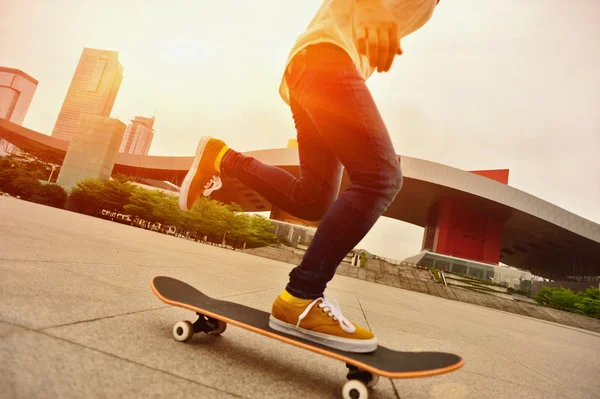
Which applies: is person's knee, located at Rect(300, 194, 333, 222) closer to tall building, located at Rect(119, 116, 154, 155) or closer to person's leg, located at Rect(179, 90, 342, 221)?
person's leg, located at Rect(179, 90, 342, 221)

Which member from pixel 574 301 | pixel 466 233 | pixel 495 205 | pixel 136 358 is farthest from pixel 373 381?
pixel 466 233

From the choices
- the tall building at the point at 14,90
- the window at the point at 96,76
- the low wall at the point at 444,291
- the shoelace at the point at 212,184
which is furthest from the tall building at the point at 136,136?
the shoelace at the point at 212,184

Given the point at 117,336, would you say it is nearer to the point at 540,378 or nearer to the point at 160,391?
the point at 160,391

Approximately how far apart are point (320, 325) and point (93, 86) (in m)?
141

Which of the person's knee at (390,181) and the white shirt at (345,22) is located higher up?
the white shirt at (345,22)

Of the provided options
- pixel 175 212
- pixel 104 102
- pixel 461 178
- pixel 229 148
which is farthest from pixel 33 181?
pixel 104 102

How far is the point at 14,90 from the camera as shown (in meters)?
87.4

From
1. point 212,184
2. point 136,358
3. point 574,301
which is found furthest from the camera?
point 574,301

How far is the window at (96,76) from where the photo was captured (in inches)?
4321

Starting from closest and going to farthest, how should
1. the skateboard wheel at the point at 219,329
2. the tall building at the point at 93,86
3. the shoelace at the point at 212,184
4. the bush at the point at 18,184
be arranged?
the skateboard wheel at the point at 219,329
the shoelace at the point at 212,184
the bush at the point at 18,184
the tall building at the point at 93,86

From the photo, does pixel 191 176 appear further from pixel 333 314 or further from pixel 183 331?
pixel 333 314

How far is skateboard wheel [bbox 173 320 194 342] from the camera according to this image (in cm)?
117

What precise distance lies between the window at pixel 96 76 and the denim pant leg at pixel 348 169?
134 metres

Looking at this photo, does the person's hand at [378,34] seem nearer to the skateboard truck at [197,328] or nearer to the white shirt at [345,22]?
the white shirt at [345,22]
